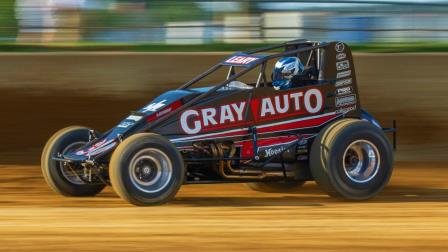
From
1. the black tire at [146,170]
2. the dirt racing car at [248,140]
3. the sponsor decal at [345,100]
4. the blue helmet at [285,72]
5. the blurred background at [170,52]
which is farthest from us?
the blurred background at [170,52]

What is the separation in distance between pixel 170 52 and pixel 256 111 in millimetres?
4680

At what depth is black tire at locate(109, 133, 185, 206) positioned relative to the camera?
9898mm

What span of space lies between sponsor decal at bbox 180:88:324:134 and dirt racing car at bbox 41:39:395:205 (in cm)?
1

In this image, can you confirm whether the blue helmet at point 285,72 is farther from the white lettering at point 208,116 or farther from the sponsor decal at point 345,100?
the white lettering at point 208,116

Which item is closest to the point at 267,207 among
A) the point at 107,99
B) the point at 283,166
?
the point at 283,166

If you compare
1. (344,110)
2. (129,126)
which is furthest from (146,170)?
(344,110)

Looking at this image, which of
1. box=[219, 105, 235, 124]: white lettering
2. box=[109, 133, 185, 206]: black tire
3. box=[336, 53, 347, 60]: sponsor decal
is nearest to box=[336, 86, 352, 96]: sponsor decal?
box=[336, 53, 347, 60]: sponsor decal

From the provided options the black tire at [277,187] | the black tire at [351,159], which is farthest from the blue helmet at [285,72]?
the black tire at [277,187]

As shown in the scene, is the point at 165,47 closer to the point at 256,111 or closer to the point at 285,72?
the point at 285,72

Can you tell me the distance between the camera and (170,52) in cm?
1511

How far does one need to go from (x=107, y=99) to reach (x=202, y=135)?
14.7 feet

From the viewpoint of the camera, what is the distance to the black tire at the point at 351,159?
34.9 ft

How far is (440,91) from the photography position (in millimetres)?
15312

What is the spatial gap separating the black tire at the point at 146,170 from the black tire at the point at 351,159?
1590 millimetres
